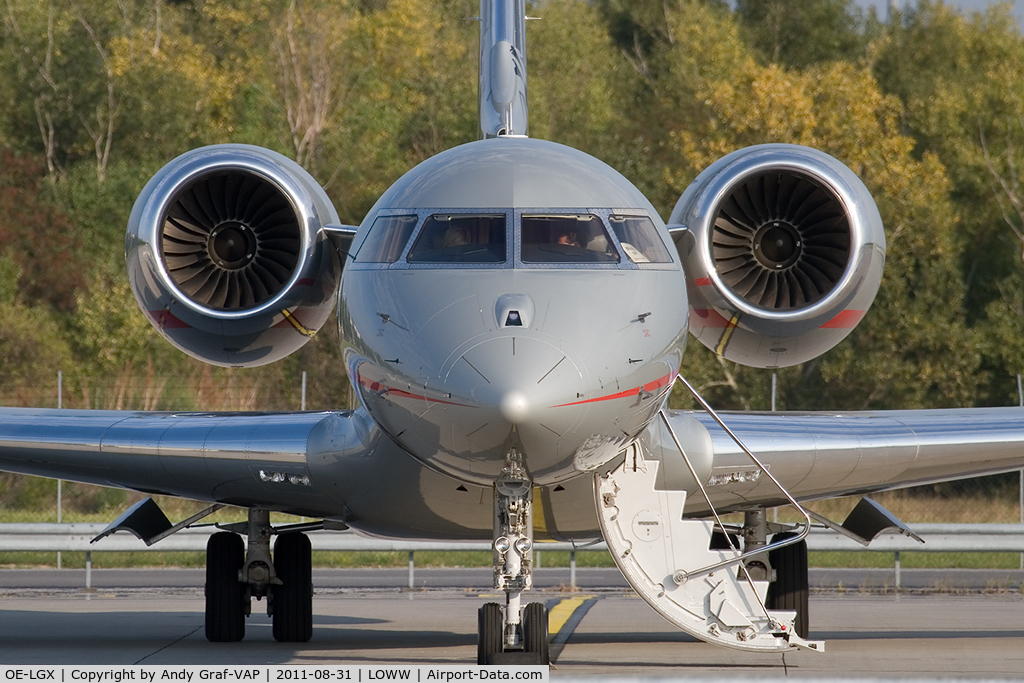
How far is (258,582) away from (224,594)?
284 mm

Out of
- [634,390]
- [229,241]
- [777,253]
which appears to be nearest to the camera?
[634,390]

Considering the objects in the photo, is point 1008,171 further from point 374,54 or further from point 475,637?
point 475,637

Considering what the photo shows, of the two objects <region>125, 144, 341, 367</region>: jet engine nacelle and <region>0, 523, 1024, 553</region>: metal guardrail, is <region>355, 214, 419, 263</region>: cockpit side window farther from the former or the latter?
<region>0, 523, 1024, 553</region>: metal guardrail

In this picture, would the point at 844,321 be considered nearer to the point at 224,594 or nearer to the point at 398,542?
the point at 224,594

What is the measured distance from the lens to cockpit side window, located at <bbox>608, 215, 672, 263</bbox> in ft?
24.2

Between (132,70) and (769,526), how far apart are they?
33350 mm

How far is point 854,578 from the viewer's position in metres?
17.1

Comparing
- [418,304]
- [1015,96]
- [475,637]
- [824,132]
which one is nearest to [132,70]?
[824,132]

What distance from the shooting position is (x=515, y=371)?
6.07 m

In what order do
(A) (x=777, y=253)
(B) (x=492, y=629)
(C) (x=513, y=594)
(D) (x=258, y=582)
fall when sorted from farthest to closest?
(D) (x=258, y=582), (A) (x=777, y=253), (B) (x=492, y=629), (C) (x=513, y=594)

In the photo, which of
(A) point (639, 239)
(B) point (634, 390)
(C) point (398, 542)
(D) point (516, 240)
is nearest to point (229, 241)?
(D) point (516, 240)

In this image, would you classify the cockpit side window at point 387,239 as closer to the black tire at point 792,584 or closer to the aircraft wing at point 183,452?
the aircraft wing at point 183,452

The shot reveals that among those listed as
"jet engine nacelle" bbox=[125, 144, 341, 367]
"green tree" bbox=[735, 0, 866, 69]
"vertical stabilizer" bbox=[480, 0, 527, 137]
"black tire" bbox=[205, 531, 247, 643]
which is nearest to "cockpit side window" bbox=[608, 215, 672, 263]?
"jet engine nacelle" bbox=[125, 144, 341, 367]

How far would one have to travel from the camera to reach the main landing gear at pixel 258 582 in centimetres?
1073
